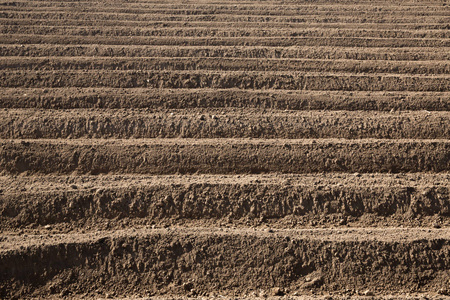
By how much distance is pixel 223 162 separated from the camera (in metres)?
3.77

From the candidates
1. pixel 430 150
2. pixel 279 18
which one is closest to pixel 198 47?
pixel 279 18

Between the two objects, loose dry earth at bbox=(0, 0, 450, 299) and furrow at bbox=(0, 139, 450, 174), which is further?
furrow at bbox=(0, 139, 450, 174)

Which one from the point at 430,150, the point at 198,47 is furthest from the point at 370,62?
the point at 198,47

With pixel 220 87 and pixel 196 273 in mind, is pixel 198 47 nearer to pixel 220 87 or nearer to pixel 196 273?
pixel 220 87

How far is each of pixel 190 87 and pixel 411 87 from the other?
7.59 ft

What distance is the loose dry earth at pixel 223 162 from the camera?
3.03 m

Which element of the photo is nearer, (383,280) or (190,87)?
(383,280)

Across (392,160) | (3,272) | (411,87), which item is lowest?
(3,272)

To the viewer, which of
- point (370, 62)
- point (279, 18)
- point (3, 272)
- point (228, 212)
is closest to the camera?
point (3, 272)

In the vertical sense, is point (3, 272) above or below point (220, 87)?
below

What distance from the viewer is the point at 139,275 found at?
3.02 metres

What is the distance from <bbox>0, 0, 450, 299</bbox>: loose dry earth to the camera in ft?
9.95

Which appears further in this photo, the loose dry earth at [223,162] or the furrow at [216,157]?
the furrow at [216,157]

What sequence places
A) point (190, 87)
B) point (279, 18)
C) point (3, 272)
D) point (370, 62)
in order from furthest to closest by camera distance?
1. point (279, 18)
2. point (370, 62)
3. point (190, 87)
4. point (3, 272)
